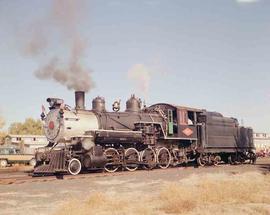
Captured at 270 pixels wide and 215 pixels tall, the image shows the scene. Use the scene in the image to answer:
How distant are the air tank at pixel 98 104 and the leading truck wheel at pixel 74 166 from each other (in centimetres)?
387

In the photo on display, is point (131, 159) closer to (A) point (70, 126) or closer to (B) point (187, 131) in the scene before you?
(A) point (70, 126)

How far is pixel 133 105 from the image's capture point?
2411 cm

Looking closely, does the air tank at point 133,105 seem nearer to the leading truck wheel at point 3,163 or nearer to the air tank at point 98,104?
the air tank at point 98,104

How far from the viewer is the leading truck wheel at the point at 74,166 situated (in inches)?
734

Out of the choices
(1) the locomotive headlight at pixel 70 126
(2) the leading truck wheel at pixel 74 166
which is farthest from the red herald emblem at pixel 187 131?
(2) the leading truck wheel at pixel 74 166

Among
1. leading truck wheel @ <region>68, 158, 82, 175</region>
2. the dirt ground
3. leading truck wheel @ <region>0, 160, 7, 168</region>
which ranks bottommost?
leading truck wheel @ <region>0, 160, 7, 168</region>

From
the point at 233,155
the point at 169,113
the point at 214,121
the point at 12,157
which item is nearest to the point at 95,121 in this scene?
the point at 169,113

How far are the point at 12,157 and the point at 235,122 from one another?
68.6ft

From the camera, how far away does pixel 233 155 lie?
30.0 m

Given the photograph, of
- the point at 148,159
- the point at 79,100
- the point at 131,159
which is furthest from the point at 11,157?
the point at 131,159

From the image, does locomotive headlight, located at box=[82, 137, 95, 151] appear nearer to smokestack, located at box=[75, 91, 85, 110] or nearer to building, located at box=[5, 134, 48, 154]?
smokestack, located at box=[75, 91, 85, 110]

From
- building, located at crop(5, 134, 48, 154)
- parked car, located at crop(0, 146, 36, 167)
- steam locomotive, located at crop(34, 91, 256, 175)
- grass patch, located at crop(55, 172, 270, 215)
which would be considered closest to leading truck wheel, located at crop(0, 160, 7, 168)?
parked car, located at crop(0, 146, 36, 167)

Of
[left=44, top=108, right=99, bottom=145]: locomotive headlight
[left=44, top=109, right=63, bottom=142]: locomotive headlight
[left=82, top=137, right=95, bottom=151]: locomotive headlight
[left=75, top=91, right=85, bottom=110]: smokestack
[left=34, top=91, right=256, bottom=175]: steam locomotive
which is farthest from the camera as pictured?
[left=75, top=91, right=85, bottom=110]: smokestack

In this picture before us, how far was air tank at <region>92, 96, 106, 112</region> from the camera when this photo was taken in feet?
72.3
